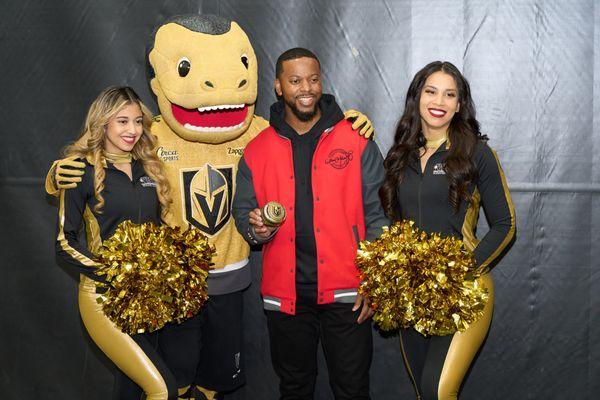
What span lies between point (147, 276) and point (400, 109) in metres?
1.55

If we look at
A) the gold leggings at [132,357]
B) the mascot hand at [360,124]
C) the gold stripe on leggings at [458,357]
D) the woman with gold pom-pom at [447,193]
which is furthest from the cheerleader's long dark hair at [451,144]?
the gold leggings at [132,357]

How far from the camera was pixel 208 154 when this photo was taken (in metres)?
2.76

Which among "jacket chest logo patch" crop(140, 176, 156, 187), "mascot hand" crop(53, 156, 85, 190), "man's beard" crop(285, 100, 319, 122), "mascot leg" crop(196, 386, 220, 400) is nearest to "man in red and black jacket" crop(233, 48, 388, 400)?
"man's beard" crop(285, 100, 319, 122)

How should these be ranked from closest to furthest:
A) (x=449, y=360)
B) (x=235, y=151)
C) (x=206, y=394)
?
(x=449, y=360)
(x=235, y=151)
(x=206, y=394)

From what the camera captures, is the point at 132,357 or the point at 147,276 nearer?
the point at 147,276

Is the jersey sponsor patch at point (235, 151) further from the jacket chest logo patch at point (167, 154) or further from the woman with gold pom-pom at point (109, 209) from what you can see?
the woman with gold pom-pom at point (109, 209)

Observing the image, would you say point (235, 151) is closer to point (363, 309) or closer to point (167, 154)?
point (167, 154)

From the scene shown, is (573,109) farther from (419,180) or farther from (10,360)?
(10,360)

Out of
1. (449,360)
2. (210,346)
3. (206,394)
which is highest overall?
(449,360)

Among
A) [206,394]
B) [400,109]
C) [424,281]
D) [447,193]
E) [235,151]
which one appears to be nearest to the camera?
[424,281]

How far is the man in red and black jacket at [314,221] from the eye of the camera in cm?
256

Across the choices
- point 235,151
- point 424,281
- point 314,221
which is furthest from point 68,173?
point 424,281

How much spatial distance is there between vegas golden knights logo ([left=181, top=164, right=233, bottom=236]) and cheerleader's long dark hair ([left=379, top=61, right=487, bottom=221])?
0.71m

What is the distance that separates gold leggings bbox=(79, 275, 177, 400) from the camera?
2428mm
